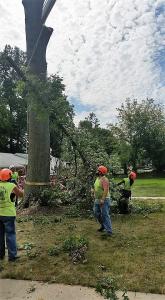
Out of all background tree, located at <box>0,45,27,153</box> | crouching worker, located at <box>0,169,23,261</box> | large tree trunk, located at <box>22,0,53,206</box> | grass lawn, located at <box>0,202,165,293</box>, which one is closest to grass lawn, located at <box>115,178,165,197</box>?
large tree trunk, located at <box>22,0,53,206</box>

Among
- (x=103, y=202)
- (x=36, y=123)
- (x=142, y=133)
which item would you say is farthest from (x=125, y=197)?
(x=142, y=133)

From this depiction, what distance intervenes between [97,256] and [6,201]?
1.91 metres

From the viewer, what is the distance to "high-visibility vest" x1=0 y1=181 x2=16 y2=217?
7773mm

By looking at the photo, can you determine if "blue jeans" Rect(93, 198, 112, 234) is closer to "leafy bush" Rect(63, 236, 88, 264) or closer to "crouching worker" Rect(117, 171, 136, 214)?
"leafy bush" Rect(63, 236, 88, 264)

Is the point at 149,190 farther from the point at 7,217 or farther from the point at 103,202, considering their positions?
the point at 7,217

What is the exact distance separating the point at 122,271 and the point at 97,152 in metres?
8.19

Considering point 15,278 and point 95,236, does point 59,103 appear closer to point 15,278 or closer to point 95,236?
point 95,236

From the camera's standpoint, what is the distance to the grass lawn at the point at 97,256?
6477mm

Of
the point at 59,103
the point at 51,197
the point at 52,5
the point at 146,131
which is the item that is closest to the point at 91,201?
the point at 51,197

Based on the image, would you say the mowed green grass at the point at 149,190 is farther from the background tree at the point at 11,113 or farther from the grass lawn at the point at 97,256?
the background tree at the point at 11,113

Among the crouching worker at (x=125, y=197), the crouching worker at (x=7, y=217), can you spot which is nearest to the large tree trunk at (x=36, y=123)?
the crouching worker at (x=125, y=197)

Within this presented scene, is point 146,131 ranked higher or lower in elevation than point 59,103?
higher

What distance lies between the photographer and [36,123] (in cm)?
1419

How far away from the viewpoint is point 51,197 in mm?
13750
